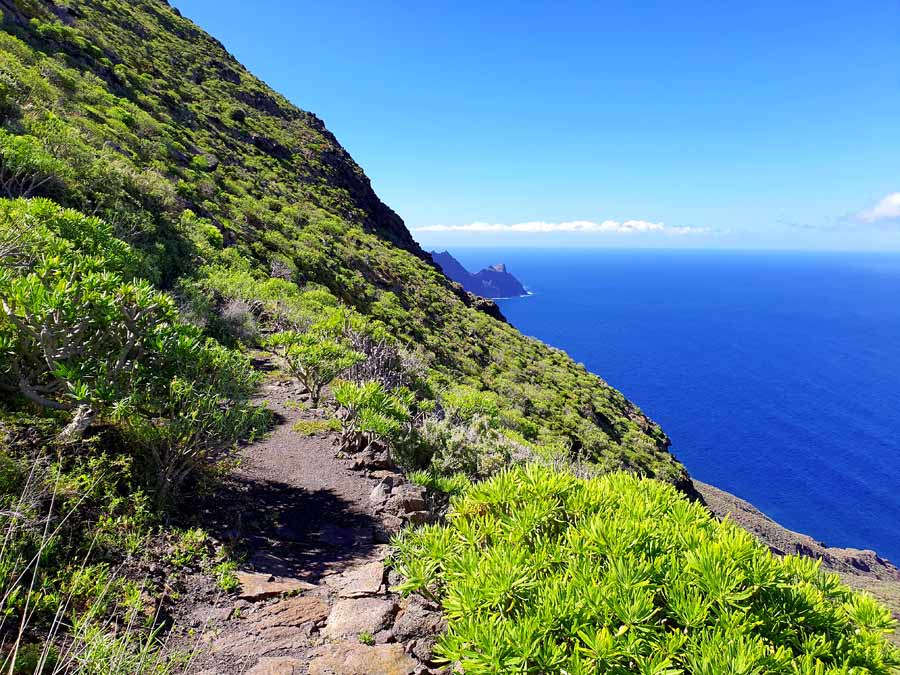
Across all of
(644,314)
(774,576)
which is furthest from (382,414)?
(644,314)

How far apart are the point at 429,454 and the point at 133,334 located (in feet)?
19.7

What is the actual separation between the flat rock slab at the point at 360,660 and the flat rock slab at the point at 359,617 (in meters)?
0.19

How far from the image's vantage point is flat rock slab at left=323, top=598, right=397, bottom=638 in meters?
4.11

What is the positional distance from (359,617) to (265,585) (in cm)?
125

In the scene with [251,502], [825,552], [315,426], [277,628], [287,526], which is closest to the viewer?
[277,628]

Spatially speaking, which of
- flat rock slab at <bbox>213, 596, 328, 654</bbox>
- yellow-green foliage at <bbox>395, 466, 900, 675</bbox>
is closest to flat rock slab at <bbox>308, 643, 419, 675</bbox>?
flat rock slab at <bbox>213, 596, 328, 654</bbox>

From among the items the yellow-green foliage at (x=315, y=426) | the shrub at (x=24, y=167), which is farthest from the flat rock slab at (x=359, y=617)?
the shrub at (x=24, y=167)

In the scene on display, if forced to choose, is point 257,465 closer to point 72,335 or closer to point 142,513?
point 142,513

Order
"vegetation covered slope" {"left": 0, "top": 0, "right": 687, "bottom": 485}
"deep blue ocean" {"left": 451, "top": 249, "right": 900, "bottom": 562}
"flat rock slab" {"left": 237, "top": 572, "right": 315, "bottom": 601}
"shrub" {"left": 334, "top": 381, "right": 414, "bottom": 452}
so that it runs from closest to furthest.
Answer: "flat rock slab" {"left": 237, "top": 572, "right": 315, "bottom": 601} → "shrub" {"left": 334, "top": 381, "right": 414, "bottom": 452} → "vegetation covered slope" {"left": 0, "top": 0, "right": 687, "bottom": 485} → "deep blue ocean" {"left": 451, "top": 249, "right": 900, "bottom": 562}

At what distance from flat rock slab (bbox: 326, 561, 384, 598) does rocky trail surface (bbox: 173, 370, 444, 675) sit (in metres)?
0.01

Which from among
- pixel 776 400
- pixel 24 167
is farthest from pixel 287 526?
→ pixel 776 400

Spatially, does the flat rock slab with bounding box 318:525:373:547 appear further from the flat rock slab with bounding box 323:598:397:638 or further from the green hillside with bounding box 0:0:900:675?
the flat rock slab with bounding box 323:598:397:638

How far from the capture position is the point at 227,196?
2867cm

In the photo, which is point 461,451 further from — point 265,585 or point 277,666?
point 277,666
